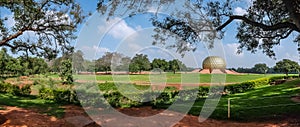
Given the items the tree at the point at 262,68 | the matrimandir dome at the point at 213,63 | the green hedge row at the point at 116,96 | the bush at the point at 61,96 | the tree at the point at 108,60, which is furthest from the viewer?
the tree at the point at 262,68

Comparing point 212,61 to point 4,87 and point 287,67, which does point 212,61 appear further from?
point 287,67

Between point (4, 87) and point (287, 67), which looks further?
point (287, 67)

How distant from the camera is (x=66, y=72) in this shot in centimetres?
1669

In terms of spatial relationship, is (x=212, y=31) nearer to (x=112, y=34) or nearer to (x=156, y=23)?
(x=156, y=23)

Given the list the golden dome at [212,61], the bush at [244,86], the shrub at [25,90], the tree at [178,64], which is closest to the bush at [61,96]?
the shrub at [25,90]

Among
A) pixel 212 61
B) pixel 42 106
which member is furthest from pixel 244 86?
pixel 42 106

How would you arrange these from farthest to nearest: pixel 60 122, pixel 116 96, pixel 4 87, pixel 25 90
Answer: pixel 4 87 → pixel 25 90 → pixel 116 96 → pixel 60 122

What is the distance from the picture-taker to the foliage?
16.2m

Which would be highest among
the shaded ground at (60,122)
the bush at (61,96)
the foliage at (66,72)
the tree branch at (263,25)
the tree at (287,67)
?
the tree branch at (263,25)

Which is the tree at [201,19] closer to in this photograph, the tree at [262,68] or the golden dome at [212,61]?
the golden dome at [212,61]

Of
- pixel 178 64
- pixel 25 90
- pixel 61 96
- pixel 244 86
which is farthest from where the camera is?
pixel 244 86

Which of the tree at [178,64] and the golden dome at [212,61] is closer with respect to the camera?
the tree at [178,64]

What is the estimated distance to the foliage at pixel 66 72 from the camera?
1616 cm

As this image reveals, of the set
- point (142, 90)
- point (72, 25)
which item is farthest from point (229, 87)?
point (72, 25)
